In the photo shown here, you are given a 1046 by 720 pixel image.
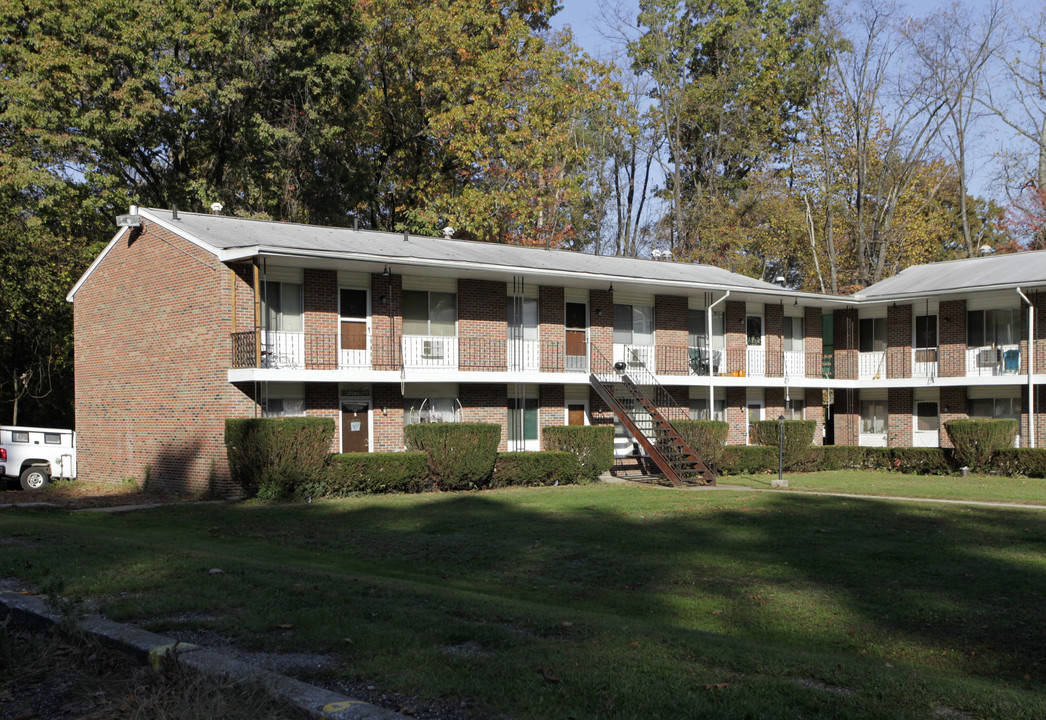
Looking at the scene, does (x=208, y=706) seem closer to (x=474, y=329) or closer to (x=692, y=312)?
(x=474, y=329)

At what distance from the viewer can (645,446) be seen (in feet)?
82.4

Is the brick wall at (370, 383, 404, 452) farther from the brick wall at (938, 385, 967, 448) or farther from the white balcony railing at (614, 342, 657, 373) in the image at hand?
the brick wall at (938, 385, 967, 448)

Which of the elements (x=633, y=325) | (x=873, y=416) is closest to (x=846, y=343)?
(x=873, y=416)

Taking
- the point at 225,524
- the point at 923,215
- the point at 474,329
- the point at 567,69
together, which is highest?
the point at 567,69

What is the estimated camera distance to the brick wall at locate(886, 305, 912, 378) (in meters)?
32.2

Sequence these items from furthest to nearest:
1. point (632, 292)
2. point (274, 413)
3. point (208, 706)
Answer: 1. point (632, 292)
2. point (274, 413)
3. point (208, 706)

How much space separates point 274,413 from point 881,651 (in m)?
16.8

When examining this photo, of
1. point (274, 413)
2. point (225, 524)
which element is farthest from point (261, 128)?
point (225, 524)

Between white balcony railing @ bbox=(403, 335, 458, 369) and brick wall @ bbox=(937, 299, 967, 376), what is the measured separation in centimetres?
1620

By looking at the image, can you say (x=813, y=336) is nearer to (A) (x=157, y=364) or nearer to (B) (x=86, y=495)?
(A) (x=157, y=364)

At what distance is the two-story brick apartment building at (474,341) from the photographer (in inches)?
870

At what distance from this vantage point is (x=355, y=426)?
2350 centimetres

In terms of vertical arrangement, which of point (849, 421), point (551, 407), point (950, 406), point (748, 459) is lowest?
point (748, 459)

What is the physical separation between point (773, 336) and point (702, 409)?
3.92 metres
